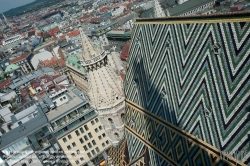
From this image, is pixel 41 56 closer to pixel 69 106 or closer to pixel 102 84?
pixel 69 106

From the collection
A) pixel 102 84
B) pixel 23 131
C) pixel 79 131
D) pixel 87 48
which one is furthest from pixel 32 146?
pixel 87 48

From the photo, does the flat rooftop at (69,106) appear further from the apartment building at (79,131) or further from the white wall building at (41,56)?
the white wall building at (41,56)

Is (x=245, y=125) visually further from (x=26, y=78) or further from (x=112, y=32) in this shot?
(x=112, y=32)

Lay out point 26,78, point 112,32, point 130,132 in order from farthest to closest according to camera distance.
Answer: point 112,32 → point 26,78 → point 130,132

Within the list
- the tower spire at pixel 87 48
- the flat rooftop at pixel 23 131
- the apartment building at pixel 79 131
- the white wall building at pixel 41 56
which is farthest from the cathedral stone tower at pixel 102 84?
the white wall building at pixel 41 56

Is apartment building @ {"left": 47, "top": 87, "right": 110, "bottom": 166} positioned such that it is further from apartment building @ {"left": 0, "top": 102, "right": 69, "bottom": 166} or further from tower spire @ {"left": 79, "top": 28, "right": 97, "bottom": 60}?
tower spire @ {"left": 79, "top": 28, "right": 97, "bottom": 60}

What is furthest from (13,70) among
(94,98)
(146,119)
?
(146,119)

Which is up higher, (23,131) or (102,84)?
(102,84)

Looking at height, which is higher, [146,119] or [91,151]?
[146,119]
